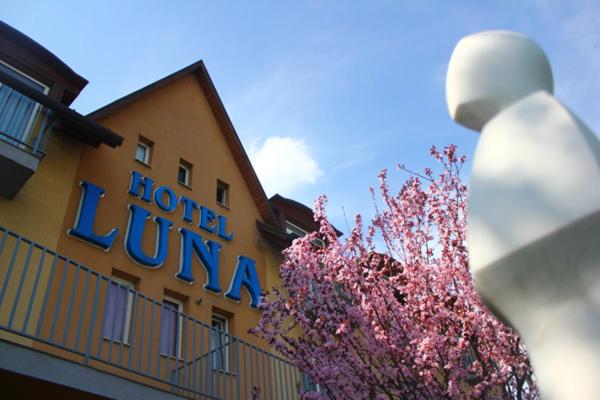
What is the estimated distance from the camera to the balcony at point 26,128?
7352 mm

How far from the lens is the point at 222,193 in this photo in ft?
41.5

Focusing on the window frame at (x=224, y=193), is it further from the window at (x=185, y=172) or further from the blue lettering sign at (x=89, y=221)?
the blue lettering sign at (x=89, y=221)

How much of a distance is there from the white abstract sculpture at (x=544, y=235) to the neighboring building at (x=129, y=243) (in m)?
4.69

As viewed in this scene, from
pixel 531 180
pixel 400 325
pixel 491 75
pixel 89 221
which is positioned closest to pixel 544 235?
pixel 531 180

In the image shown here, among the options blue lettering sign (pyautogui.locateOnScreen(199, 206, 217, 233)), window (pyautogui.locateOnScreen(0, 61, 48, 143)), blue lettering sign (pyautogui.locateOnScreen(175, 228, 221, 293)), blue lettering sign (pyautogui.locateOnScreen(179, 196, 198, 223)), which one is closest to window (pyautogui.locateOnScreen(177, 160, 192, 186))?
blue lettering sign (pyautogui.locateOnScreen(179, 196, 198, 223))

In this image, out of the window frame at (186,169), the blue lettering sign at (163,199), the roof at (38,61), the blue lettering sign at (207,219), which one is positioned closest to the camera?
the roof at (38,61)

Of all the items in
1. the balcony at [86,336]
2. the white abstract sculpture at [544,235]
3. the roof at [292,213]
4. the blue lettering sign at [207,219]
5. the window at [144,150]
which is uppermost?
the roof at [292,213]

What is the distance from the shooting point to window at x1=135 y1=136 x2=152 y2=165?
10.8m

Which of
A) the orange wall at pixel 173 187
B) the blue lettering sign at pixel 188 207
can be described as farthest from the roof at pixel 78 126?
the blue lettering sign at pixel 188 207

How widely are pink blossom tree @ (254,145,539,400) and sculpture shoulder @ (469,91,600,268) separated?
16.0 ft

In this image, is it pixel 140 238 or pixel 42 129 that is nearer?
pixel 42 129

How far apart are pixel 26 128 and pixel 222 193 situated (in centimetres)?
526

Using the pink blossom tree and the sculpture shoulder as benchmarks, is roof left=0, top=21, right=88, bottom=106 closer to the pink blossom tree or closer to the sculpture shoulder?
the pink blossom tree

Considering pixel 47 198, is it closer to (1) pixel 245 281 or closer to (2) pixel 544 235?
(1) pixel 245 281
